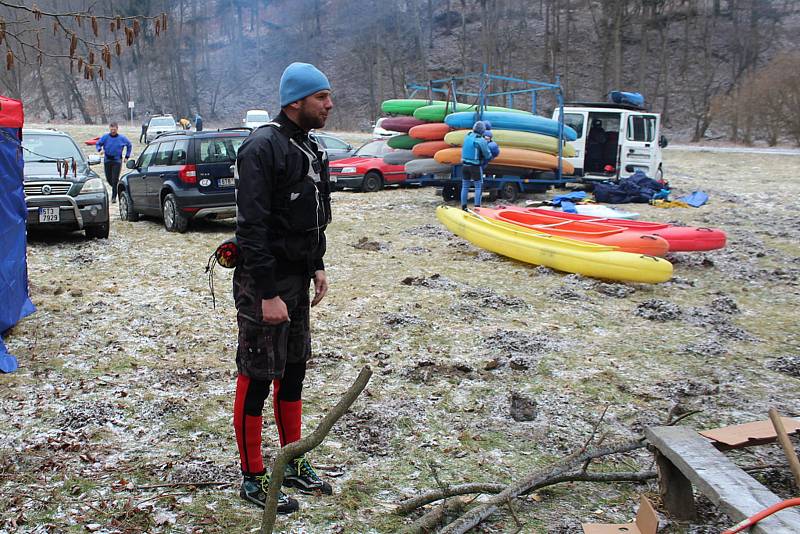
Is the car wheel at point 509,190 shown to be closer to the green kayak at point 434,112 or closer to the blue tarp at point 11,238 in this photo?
the green kayak at point 434,112

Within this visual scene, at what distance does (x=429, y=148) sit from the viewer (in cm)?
1597

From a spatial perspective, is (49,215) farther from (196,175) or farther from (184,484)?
(184,484)

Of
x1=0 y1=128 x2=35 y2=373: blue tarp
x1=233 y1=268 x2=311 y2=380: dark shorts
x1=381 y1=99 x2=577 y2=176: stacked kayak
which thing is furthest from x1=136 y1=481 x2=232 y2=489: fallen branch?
x1=381 y1=99 x2=577 y2=176: stacked kayak

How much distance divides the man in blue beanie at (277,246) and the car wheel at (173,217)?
28.0ft

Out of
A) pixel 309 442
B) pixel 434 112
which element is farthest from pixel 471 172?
pixel 309 442

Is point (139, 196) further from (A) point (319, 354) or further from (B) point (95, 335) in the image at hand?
(A) point (319, 354)

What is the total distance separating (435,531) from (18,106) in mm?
5250

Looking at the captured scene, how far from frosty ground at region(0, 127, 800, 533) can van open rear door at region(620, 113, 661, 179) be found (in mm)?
7588

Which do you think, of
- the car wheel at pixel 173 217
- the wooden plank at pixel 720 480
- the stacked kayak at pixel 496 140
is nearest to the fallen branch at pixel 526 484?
the wooden plank at pixel 720 480

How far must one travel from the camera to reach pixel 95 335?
250 inches

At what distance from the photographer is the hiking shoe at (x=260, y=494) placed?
11.3 ft

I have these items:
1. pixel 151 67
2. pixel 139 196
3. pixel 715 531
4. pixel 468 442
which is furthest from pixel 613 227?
pixel 151 67

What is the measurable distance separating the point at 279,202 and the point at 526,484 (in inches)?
71.6

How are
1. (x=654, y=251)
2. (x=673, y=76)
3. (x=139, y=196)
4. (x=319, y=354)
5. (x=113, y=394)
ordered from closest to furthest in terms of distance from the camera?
1. (x=113, y=394)
2. (x=319, y=354)
3. (x=654, y=251)
4. (x=139, y=196)
5. (x=673, y=76)
